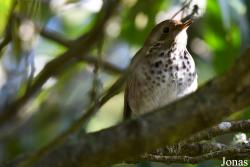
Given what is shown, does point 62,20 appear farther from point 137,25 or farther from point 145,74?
point 145,74

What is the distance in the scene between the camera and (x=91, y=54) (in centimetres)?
490

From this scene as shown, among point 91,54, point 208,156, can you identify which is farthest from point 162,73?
point 208,156

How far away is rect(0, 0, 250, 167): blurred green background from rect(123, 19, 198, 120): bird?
147 millimetres

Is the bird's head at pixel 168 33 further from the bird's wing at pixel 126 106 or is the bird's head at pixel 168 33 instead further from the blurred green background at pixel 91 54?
the bird's wing at pixel 126 106

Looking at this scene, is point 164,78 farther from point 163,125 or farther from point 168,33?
point 163,125

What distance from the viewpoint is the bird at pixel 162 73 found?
397cm

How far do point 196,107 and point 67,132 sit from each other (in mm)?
371

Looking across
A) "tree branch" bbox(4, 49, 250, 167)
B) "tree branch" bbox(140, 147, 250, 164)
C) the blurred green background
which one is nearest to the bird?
the blurred green background

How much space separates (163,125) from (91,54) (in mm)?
3208

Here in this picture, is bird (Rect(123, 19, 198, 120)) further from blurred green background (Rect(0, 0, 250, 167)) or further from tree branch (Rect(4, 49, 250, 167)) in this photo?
tree branch (Rect(4, 49, 250, 167))

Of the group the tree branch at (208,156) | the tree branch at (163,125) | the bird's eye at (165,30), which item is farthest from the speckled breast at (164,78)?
the tree branch at (163,125)

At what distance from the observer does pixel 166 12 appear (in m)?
5.01

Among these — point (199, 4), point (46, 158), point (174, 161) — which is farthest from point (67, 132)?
point (199, 4)

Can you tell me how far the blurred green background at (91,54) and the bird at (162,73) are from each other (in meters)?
0.15
